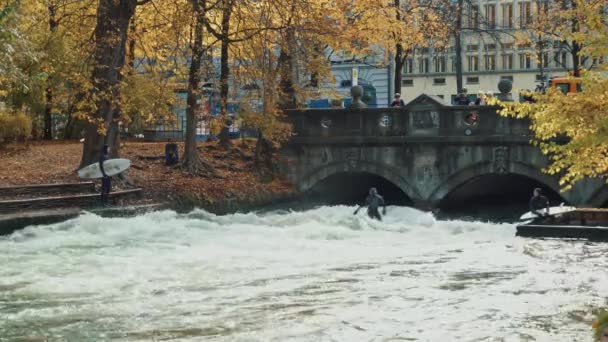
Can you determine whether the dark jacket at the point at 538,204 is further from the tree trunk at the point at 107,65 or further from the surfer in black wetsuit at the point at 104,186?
the tree trunk at the point at 107,65

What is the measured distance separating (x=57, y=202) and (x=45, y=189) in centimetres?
138

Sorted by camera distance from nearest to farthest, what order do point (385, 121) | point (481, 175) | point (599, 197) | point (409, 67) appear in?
point (599, 197), point (481, 175), point (385, 121), point (409, 67)

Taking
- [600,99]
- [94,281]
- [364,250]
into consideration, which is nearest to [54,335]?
[94,281]

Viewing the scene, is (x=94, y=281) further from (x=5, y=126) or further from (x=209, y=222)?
(x=5, y=126)


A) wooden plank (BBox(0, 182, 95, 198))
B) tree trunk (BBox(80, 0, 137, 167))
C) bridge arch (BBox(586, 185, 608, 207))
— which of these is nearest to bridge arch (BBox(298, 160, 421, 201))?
bridge arch (BBox(586, 185, 608, 207))

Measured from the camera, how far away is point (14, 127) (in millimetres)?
34406

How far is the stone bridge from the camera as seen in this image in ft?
106

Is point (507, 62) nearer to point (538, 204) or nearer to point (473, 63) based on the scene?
point (473, 63)

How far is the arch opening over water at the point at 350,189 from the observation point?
37938mm

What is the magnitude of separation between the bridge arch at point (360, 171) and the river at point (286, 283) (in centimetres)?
730

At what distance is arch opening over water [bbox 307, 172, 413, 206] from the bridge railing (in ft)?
6.97

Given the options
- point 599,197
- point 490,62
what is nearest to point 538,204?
point 599,197

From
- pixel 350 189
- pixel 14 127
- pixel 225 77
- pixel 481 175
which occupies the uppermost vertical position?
pixel 225 77

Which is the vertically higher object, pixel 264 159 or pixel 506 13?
pixel 506 13
